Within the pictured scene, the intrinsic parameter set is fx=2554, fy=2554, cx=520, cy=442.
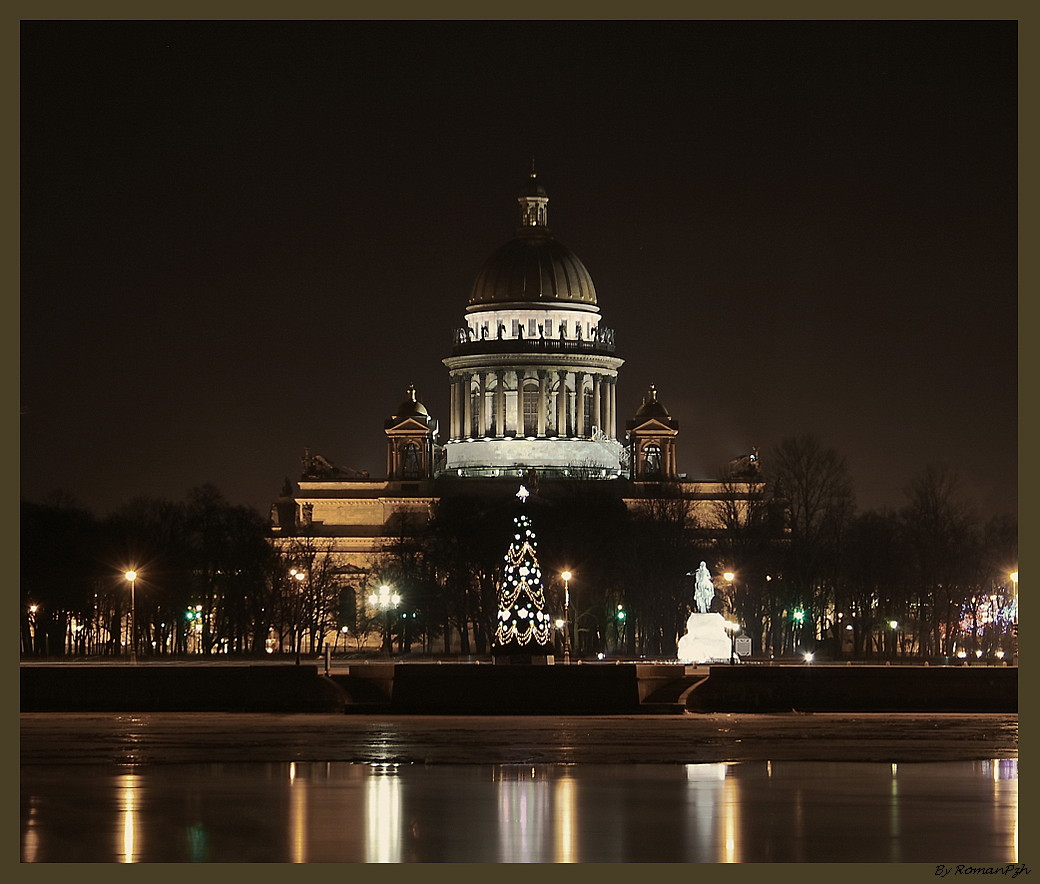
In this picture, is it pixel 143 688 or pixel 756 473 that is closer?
pixel 143 688

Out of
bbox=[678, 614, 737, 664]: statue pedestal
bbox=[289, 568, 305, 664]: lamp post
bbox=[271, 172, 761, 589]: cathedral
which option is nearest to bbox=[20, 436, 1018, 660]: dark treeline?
bbox=[289, 568, 305, 664]: lamp post

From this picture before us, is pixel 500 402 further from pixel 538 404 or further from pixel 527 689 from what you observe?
pixel 527 689

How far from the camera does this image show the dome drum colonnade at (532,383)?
633ft

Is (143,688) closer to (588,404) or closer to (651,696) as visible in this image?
(651,696)

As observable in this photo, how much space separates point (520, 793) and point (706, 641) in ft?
162

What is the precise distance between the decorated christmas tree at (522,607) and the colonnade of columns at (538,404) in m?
114

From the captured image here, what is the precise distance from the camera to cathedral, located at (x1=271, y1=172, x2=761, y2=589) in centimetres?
18125

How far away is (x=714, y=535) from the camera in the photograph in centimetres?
13700

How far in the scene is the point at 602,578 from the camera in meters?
128

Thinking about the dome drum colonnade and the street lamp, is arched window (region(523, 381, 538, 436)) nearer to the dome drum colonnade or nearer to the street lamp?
the dome drum colonnade

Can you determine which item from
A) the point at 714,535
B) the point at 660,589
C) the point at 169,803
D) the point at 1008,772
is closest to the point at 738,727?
the point at 1008,772

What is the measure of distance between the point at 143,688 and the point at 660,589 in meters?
55.3

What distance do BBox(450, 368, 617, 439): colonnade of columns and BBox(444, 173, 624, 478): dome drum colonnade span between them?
77 mm

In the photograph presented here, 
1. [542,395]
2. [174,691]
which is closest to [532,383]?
[542,395]
